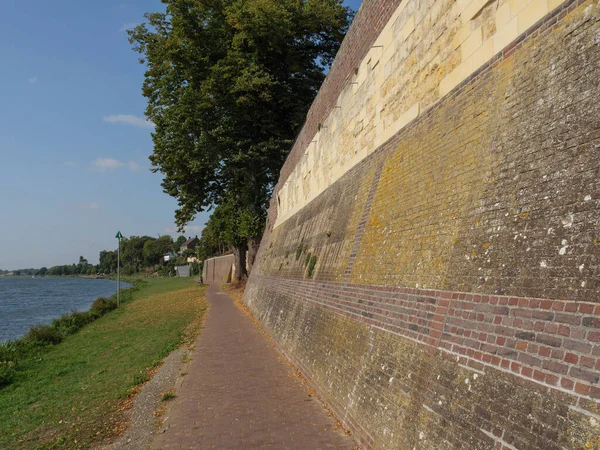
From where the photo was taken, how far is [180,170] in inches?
1015

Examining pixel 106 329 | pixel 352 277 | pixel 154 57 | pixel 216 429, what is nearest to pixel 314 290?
pixel 352 277

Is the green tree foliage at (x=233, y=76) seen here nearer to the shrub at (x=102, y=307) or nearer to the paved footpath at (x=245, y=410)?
the shrub at (x=102, y=307)

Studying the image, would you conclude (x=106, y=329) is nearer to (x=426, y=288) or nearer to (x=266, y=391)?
(x=266, y=391)

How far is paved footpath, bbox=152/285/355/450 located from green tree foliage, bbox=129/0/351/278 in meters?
15.4

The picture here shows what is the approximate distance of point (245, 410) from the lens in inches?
250

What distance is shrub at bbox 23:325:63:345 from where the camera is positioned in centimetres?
1628

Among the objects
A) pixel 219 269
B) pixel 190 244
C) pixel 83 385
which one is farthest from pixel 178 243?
A: pixel 83 385

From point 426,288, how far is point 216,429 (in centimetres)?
314

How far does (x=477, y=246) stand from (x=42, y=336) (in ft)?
56.8

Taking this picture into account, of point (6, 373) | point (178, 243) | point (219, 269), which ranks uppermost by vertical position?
point (178, 243)

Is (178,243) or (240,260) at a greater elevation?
(178,243)

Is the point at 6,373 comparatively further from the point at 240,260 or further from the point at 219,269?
the point at 219,269

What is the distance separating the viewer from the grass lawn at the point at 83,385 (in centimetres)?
638

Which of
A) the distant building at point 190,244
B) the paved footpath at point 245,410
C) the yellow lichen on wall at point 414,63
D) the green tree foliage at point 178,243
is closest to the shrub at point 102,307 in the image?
the paved footpath at point 245,410
